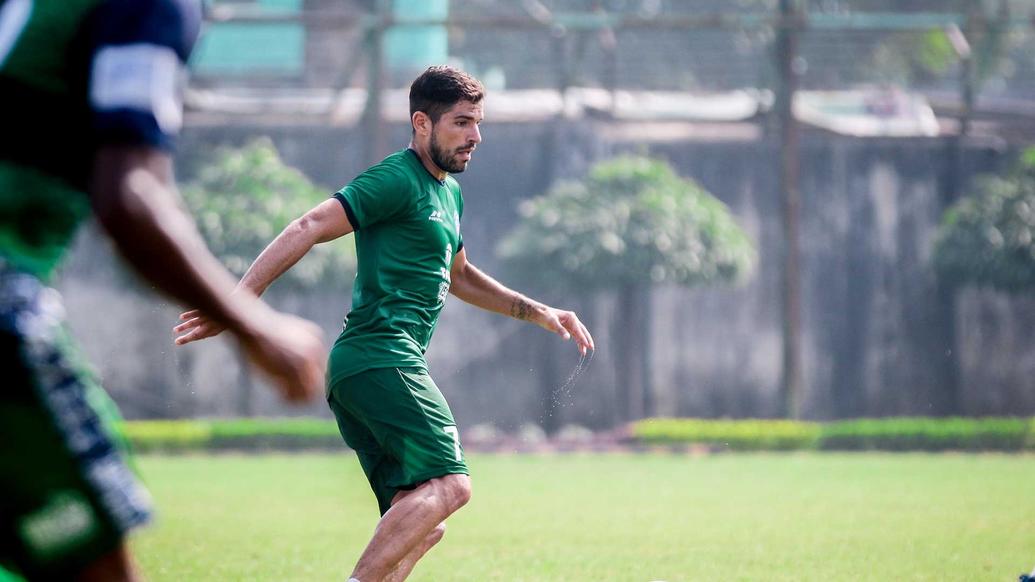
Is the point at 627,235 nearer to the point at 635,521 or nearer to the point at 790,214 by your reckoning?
the point at 790,214

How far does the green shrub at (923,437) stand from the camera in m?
18.0

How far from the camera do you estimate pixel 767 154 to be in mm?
22016

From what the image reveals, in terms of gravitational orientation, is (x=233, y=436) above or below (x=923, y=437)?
above

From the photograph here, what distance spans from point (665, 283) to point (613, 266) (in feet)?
2.87

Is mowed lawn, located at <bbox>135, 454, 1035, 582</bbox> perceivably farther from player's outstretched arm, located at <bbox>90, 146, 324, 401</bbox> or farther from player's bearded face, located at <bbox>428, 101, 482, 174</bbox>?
player's outstretched arm, located at <bbox>90, 146, 324, 401</bbox>

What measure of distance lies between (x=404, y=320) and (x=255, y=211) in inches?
550

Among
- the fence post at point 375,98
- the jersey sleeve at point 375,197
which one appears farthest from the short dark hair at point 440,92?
the fence post at point 375,98

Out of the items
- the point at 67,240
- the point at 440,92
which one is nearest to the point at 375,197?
the point at 440,92

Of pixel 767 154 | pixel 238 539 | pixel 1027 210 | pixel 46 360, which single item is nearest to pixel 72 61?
pixel 46 360

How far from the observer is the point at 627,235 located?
19.5 meters

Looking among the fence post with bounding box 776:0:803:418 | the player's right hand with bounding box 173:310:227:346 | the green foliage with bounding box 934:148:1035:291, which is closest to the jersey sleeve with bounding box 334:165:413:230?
the player's right hand with bounding box 173:310:227:346

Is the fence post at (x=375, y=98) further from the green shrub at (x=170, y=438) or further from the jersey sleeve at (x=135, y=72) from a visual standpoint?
the jersey sleeve at (x=135, y=72)

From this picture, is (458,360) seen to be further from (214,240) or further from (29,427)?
(29,427)

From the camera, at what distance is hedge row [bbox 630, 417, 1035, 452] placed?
59.1ft
